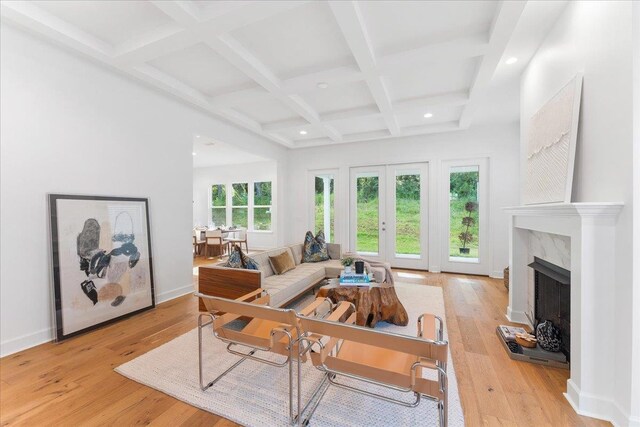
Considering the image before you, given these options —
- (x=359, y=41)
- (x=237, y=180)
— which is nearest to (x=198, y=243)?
(x=237, y=180)

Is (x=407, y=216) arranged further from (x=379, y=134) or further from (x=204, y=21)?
(x=204, y=21)

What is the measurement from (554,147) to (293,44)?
2508mm

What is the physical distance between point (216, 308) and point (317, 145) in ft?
16.6

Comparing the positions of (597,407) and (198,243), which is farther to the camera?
(198,243)

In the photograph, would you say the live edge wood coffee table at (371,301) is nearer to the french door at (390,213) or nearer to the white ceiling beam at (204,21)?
the white ceiling beam at (204,21)

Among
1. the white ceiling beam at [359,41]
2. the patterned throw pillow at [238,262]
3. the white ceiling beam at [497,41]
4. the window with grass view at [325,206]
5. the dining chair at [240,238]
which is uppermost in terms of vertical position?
the white ceiling beam at [359,41]

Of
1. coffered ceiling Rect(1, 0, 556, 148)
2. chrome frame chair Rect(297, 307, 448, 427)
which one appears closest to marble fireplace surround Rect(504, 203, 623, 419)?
chrome frame chair Rect(297, 307, 448, 427)

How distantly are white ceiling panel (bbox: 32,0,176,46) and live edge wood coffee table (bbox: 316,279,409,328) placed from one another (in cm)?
293

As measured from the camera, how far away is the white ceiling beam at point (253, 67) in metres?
2.38

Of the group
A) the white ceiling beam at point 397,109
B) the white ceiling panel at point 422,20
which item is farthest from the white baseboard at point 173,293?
the white ceiling panel at point 422,20

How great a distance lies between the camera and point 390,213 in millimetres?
5680

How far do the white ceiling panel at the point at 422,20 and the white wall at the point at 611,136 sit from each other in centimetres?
67

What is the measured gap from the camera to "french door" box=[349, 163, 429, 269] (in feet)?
17.9

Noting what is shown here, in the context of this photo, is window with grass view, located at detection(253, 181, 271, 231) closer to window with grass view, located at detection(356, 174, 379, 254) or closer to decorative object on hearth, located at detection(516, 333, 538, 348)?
window with grass view, located at detection(356, 174, 379, 254)
